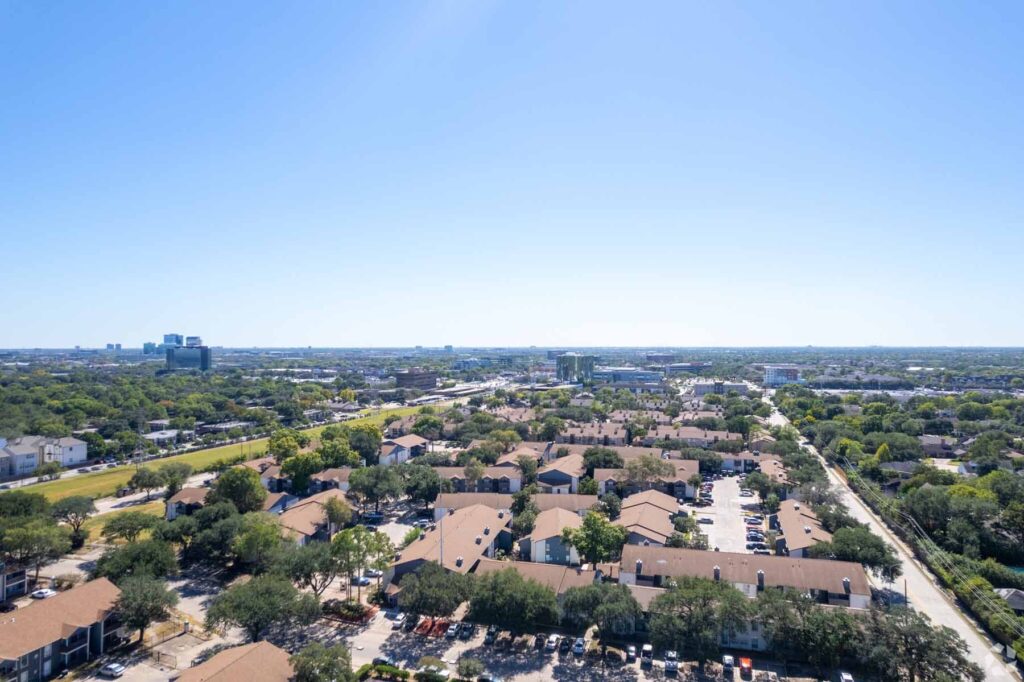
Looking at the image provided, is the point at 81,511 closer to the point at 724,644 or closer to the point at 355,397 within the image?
the point at 724,644

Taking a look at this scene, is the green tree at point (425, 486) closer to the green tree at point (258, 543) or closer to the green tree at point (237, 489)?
the green tree at point (237, 489)

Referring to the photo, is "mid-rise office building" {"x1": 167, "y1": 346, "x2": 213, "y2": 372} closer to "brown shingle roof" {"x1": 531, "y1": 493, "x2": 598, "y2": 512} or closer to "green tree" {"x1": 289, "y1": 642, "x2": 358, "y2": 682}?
"brown shingle roof" {"x1": 531, "y1": 493, "x2": 598, "y2": 512}

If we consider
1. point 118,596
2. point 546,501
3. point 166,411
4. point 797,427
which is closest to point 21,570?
point 118,596

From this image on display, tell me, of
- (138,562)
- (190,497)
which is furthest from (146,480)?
(138,562)

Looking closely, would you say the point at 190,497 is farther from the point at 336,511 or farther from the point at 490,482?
the point at 490,482

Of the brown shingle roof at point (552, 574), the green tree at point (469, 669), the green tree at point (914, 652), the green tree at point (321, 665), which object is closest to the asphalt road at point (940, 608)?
the green tree at point (914, 652)

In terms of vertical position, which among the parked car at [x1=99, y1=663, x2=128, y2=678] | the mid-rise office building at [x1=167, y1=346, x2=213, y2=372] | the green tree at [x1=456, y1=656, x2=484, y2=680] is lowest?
the parked car at [x1=99, y1=663, x2=128, y2=678]

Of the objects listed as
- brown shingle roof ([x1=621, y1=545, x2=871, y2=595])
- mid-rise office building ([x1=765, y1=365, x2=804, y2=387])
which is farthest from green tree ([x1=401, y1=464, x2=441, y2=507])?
mid-rise office building ([x1=765, y1=365, x2=804, y2=387])
